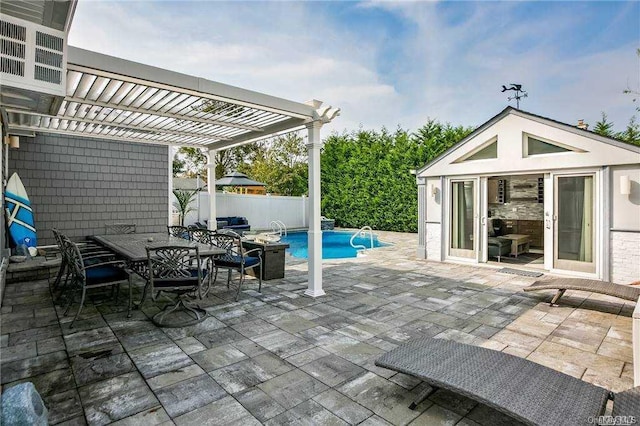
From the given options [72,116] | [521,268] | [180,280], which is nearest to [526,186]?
[521,268]

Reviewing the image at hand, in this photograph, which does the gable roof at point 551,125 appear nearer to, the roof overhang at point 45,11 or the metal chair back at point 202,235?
the metal chair back at point 202,235

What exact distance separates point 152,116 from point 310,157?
2428 millimetres

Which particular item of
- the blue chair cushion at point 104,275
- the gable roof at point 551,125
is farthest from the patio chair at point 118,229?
the gable roof at point 551,125

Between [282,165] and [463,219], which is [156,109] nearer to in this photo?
[463,219]

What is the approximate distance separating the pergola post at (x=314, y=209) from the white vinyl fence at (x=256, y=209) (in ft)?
28.0

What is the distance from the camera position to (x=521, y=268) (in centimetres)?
729

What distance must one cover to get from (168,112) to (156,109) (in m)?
0.17

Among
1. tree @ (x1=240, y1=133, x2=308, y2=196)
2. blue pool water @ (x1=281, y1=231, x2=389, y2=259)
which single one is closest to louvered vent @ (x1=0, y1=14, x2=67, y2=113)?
blue pool water @ (x1=281, y1=231, x2=389, y2=259)

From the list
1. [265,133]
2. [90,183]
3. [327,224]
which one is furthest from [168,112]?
[327,224]

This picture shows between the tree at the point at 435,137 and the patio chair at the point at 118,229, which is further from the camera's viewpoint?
the tree at the point at 435,137

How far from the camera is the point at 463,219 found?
A: 785 cm

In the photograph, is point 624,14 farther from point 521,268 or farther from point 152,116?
point 152,116

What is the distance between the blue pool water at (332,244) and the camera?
35.6 ft

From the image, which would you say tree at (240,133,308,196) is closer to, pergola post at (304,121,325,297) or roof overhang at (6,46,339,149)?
roof overhang at (6,46,339,149)
